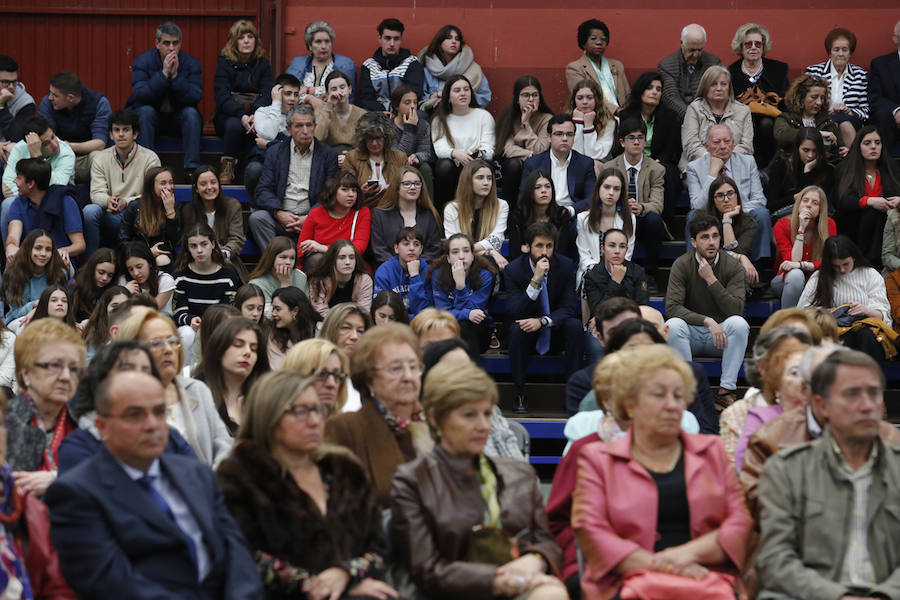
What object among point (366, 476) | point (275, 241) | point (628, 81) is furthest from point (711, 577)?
point (628, 81)

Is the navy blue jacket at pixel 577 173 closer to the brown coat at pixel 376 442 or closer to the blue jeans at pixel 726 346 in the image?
the blue jeans at pixel 726 346

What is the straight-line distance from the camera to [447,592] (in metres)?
3.80

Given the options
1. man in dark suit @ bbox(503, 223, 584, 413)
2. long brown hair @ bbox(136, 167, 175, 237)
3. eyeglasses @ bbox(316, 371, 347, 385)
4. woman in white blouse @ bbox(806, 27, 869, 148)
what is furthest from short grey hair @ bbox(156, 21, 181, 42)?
eyeglasses @ bbox(316, 371, 347, 385)

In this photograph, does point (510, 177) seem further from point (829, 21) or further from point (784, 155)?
point (829, 21)

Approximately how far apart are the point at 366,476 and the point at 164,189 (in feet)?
17.7

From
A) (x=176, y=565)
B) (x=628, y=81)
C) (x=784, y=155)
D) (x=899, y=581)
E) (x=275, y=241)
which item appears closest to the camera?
(x=176, y=565)

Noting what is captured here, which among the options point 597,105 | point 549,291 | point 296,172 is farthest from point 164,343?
point 597,105

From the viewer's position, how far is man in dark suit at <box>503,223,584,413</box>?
7.87m

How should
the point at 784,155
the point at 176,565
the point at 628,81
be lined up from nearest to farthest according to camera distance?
the point at 176,565 < the point at 784,155 < the point at 628,81

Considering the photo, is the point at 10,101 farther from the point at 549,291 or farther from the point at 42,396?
the point at 42,396

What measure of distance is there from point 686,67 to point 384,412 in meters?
6.69

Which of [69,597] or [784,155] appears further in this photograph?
[784,155]

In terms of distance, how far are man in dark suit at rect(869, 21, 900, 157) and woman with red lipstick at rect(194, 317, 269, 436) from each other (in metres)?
6.49

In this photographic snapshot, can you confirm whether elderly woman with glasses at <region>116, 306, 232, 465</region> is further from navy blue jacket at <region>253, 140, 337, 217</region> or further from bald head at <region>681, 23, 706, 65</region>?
bald head at <region>681, 23, 706, 65</region>
